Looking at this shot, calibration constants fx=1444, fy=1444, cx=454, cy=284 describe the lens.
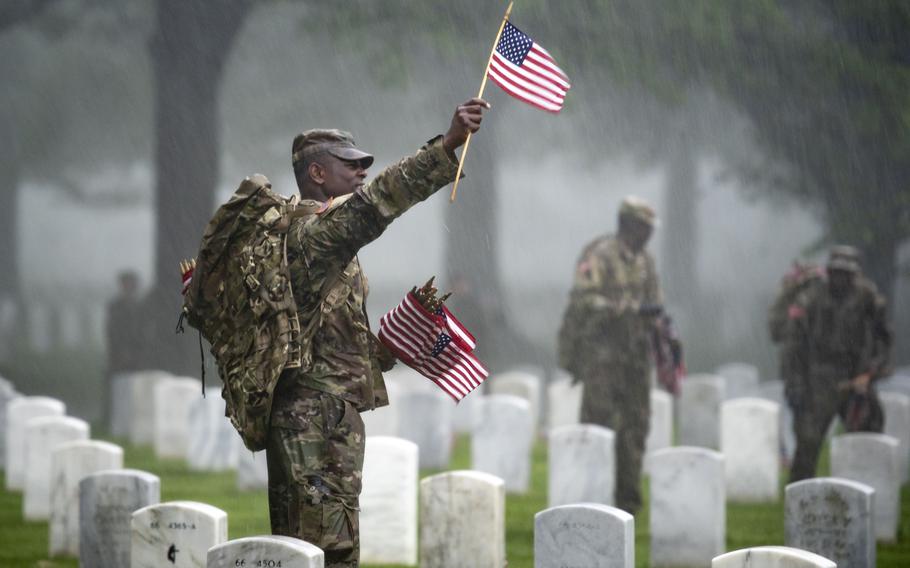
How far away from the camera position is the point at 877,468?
1079 centimetres

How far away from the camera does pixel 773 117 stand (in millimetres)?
21938

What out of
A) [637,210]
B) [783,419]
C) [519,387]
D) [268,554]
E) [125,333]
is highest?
[125,333]

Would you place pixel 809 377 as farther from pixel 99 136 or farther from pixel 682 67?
pixel 99 136

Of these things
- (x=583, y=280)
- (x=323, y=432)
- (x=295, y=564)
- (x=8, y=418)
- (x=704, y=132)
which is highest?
(x=704, y=132)

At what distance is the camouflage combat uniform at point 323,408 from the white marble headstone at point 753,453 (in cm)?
768

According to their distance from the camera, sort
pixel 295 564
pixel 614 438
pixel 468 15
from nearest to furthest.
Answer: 1. pixel 295 564
2. pixel 614 438
3. pixel 468 15

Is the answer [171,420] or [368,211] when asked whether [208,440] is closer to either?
[171,420]

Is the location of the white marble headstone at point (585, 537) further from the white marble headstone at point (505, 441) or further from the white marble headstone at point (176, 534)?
the white marble headstone at point (505, 441)

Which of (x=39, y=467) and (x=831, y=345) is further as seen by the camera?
(x=831, y=345)

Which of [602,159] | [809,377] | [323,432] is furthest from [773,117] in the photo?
[323,432]

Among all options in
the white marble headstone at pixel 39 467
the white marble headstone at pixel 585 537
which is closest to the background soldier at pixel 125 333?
the white marble headstone at pixel 39 467

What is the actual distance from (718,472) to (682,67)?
13.6 metres

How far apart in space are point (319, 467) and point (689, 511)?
4191 mm

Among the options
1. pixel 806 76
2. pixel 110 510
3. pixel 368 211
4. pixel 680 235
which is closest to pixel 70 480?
pixel 110 510
